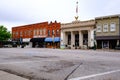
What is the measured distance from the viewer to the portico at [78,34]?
50.5m

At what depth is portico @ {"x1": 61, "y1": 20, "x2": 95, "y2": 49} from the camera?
1989 inches

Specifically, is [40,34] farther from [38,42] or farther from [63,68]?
[63,68]

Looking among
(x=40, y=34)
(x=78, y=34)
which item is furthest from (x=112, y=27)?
(x=40, y=34)

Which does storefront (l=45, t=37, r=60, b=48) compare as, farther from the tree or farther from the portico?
the tree

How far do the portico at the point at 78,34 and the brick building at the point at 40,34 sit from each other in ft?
9.40

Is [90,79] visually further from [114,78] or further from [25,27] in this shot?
[25,27]

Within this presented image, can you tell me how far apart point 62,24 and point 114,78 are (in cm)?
5015

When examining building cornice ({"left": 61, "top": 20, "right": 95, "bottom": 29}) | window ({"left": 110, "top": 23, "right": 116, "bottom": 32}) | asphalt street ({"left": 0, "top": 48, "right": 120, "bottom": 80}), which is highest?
building cornice ({"left": 61, "top": 20, "right": 95, "bottom": 29})

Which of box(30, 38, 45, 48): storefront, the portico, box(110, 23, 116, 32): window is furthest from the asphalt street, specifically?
box(30, 38, 45, 48): storefront

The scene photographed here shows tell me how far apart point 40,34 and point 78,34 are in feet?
52.6

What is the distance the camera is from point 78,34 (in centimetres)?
5538

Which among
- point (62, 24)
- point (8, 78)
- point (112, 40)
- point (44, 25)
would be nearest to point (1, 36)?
point (44, 25)

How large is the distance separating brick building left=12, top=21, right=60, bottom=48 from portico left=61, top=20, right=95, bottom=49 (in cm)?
286

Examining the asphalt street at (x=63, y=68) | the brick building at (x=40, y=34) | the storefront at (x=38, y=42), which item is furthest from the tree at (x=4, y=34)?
the asphalt street at (x=63, y=68)
